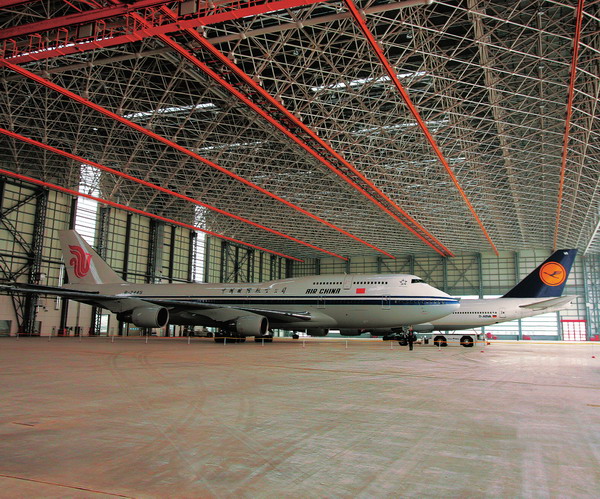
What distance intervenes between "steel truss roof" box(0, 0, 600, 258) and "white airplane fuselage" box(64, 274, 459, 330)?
7662mm

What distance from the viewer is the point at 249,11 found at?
46.0ft

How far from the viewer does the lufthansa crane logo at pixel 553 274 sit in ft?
102

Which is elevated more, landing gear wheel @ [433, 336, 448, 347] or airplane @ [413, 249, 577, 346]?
airplane @ [413, 249, 577, 346]

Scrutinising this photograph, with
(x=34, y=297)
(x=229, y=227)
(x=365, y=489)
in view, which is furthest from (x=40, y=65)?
(x=229, y=227)

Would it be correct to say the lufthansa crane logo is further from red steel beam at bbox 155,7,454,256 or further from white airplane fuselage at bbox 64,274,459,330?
red steel beam at bbox 155,7,454,256

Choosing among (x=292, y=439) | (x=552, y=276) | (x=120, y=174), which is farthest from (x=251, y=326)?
(x=552, y=276)

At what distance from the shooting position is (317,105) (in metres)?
24.3

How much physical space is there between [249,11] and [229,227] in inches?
1419

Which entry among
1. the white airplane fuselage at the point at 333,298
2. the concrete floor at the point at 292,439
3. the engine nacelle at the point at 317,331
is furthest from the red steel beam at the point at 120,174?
the concrete floor at the point at 292,439

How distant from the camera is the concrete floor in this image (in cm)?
363

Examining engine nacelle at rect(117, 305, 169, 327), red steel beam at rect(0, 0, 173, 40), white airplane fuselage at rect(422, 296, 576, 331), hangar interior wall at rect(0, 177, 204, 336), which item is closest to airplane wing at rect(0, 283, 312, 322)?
engine nacelle at rect(117, 305, 169, 327)

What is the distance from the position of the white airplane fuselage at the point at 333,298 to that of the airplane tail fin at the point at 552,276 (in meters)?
9.82

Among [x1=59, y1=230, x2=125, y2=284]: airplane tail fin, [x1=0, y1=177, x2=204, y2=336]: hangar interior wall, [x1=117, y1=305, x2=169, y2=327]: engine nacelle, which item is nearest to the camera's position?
[x1=117, y1=305, x2=169, y2=327]: engine nacelle

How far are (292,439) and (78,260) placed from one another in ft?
101
